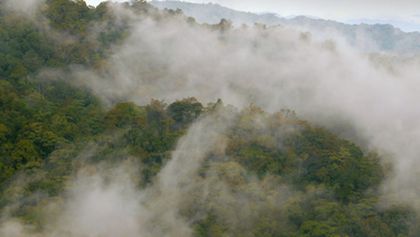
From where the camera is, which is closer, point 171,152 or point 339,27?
point 171,152

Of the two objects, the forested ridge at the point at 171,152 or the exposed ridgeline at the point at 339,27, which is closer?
the forested ridge at the point at 171,152

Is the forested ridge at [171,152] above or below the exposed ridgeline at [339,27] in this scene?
below

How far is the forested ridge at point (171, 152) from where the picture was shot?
2023 centimetres

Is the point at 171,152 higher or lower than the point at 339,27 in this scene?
lower

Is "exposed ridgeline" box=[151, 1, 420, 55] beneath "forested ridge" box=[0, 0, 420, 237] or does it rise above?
above

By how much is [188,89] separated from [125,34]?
7.52m

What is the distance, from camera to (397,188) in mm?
23719

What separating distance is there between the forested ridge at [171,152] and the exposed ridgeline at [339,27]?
398 feet

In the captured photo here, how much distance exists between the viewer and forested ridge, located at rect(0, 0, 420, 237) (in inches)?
797

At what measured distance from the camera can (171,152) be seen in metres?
24.7

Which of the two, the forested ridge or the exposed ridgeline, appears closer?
the forested ridge

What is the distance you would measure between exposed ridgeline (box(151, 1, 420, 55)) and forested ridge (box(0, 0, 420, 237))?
121165 millimetres

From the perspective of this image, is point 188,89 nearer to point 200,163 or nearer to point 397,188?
point 200,163

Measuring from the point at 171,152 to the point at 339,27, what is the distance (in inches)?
6649
